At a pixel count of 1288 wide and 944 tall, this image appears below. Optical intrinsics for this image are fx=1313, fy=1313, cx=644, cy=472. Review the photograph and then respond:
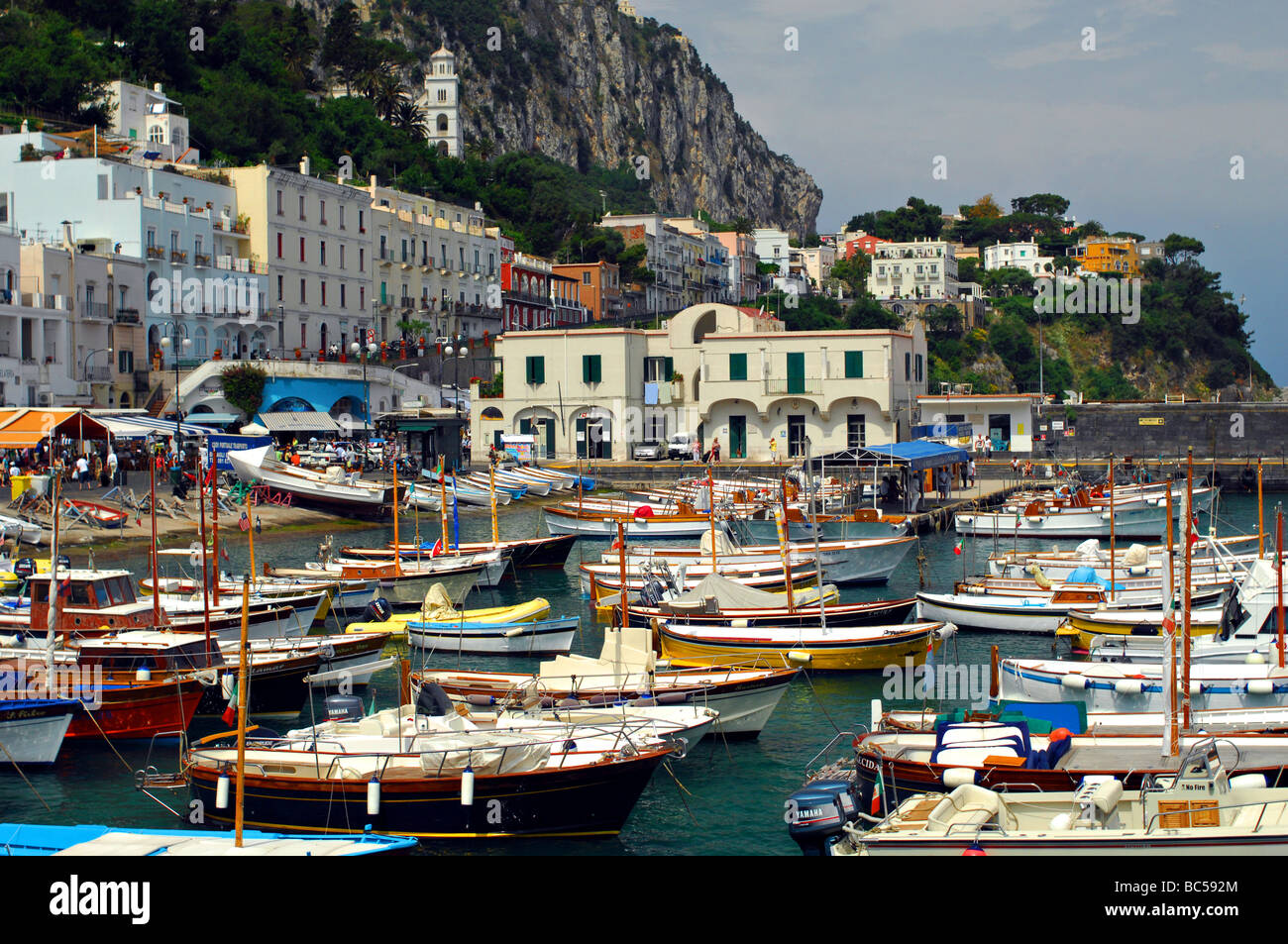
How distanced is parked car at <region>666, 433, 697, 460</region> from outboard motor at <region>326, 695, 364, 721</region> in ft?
167

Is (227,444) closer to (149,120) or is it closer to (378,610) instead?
(378,610)

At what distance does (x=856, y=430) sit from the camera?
69.9 meters

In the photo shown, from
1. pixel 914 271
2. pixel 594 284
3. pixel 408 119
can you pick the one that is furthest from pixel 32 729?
pixel 914 271

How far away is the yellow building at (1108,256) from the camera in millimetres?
181250

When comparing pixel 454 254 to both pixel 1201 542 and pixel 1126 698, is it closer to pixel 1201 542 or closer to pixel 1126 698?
pixel 1201 542

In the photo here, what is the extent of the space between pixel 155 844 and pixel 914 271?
156832 mm

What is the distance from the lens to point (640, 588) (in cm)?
3688

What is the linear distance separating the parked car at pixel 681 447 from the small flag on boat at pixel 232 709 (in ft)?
162

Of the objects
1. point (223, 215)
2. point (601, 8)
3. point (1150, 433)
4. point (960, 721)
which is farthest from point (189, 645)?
point (601, 8)

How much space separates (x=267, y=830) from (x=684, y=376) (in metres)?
57.4

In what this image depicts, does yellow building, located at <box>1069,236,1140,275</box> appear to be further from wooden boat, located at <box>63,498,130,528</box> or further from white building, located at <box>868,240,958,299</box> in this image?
wooden boat, located at <box>63,498,130,528</box>

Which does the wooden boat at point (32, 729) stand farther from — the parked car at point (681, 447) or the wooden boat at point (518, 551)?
the parked car at point (681, 447)
